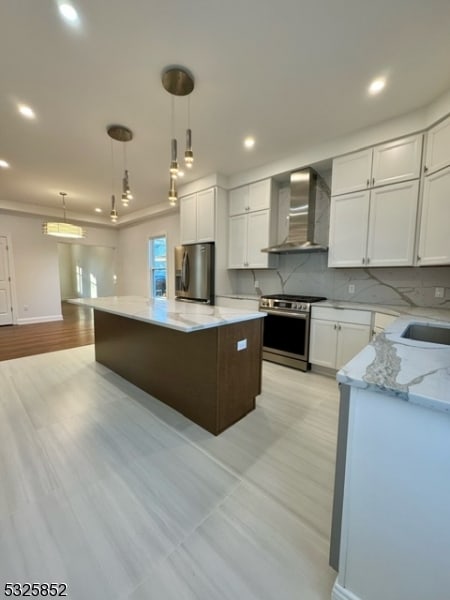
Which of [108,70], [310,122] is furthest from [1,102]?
[310,122]

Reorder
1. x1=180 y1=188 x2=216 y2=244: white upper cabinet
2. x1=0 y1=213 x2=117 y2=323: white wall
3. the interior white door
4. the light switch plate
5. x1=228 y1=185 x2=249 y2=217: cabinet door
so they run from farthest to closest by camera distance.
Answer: x1=0 y1=213 x2=117 y2=323: white wall < the interior white door < x1=180 y1=188 x2=216 y2=244: white upper cabinet < x1=228 y1=185 x2=249 y2=217: cabinet door < the light switch plate

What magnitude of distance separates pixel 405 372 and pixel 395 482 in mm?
360

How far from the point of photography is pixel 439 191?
7.78 ft

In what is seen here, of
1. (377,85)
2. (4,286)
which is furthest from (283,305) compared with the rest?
(4,286)

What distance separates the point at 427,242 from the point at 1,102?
14.2 ft

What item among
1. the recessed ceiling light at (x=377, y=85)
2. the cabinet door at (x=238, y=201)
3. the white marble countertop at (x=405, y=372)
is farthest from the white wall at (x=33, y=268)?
the white marble countertop at (x=405, y=372)

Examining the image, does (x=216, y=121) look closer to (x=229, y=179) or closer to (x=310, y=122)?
(x=310, y=122)

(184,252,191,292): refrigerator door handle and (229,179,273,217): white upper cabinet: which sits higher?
(229,179,273,217): white upper cabinet

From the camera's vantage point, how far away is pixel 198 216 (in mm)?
4402

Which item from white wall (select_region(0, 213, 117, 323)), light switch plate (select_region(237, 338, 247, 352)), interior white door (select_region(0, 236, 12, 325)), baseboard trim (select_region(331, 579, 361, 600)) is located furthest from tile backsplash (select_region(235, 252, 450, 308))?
interior white door (select_region(0, 236, 12, 325))

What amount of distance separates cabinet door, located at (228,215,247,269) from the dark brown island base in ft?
6.85

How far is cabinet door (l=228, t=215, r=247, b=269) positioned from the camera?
13.6 ft

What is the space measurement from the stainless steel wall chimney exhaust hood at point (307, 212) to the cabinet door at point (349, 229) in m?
0.24

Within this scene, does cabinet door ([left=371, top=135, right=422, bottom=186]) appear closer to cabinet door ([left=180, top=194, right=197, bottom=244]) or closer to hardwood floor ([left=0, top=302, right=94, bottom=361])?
cabinet door ([left=180, top=194, right=197, bottom=244])
